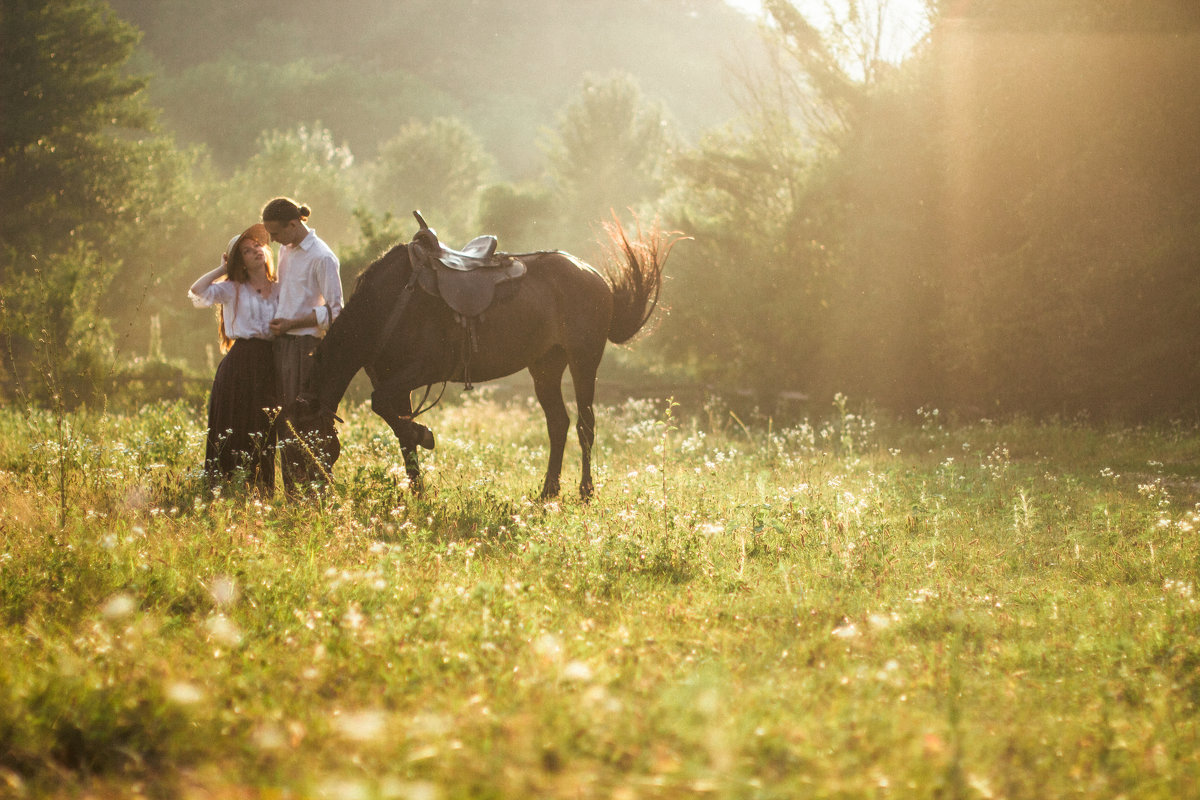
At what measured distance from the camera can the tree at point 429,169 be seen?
65.8 metres

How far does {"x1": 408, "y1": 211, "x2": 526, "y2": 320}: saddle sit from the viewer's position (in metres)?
6.14

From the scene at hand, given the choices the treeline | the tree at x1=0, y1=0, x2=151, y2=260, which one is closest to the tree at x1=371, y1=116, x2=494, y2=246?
the tree at x1=0, y1=0, x2=151, y2=260

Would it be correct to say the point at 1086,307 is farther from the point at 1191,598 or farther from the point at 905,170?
the point at 1191,598

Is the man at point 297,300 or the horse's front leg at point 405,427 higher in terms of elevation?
the man at point 297,300

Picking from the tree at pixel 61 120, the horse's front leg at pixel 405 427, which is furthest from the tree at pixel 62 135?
the horse's front leg at pixel 405 427

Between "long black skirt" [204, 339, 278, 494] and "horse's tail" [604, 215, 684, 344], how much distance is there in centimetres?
307

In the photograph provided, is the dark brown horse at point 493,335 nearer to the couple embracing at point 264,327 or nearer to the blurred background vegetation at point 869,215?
the couple embracing at point 264,327

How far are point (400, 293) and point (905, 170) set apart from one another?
11.0m

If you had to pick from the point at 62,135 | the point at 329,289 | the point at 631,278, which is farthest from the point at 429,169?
the point at 329,289

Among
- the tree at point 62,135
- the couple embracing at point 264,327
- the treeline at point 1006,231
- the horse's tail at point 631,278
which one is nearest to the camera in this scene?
the couple embracing at point 264,327

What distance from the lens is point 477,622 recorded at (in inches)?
140

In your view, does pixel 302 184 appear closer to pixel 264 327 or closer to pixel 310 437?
pixel 264 327

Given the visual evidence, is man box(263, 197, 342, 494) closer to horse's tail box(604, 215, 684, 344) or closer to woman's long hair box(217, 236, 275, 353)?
woman's long hair box(217, 236, 275, 353)

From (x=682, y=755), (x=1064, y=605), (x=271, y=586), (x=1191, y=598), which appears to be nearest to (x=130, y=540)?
(x=271, y=586)
